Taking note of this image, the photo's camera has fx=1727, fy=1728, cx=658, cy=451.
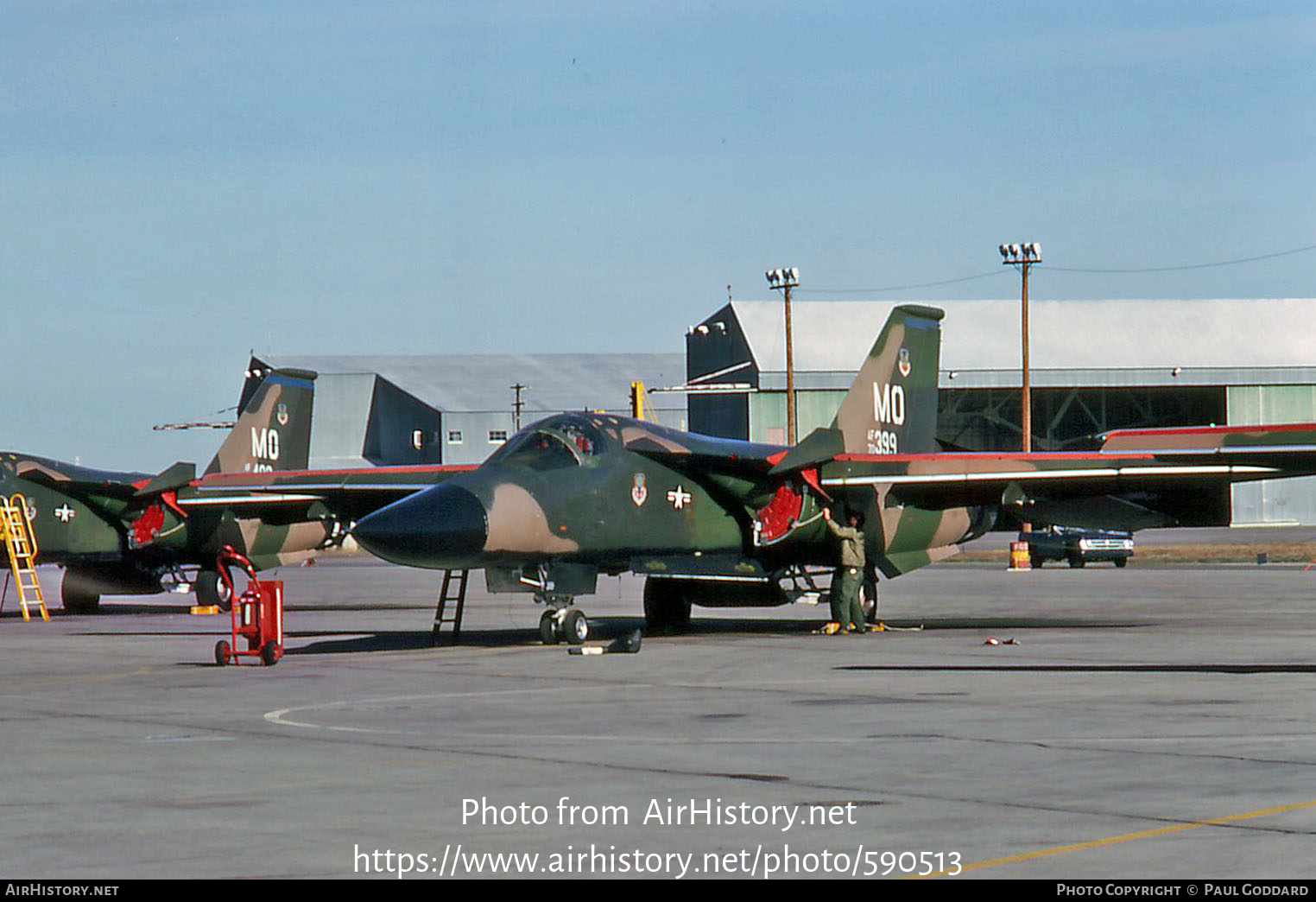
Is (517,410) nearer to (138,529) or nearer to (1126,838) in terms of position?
(138,529)

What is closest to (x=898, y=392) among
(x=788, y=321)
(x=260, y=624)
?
(x=260, y=624)

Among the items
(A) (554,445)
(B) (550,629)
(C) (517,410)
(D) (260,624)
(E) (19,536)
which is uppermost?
(C) (517,410)

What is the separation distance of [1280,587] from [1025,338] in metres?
33.6

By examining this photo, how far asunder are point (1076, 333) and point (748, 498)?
57577mm

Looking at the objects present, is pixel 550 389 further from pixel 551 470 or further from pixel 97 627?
pixel 551 470

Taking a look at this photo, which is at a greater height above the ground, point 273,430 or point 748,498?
point 273,430

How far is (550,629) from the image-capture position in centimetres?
2095

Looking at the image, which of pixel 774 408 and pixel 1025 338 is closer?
pixel 1025 338

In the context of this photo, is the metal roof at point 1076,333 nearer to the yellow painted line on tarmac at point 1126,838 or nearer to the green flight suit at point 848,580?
the green flight suit at point 848,580

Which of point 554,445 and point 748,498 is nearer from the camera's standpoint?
point 554,445

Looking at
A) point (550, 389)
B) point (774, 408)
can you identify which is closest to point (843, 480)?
point (774, 408)

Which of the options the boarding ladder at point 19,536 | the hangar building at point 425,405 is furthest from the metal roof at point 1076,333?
the boarding ladder at point 19,536

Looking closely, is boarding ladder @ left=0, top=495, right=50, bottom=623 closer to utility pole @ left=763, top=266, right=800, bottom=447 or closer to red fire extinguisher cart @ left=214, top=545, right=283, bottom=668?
red fire extinguisher cart @ left=214, top=545, right=283, bottom=668

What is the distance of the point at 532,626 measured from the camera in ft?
89.1
